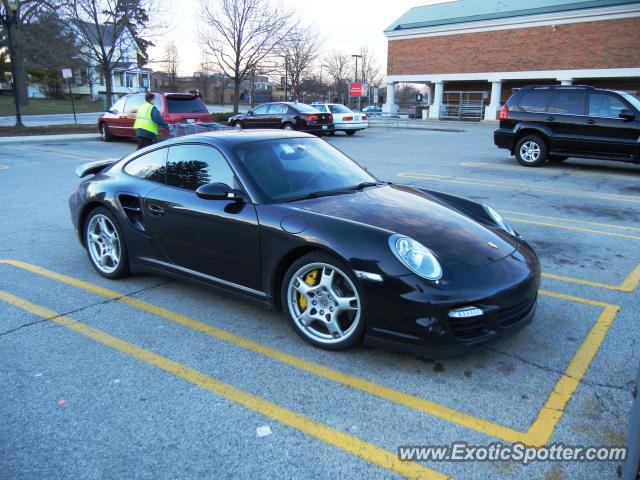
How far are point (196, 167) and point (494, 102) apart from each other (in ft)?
133

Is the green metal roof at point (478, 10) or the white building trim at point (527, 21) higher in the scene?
the green metal roof at point (478, 10)

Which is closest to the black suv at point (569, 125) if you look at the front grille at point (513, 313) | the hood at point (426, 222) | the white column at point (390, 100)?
the hood at point (426, 222)

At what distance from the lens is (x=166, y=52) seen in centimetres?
5669

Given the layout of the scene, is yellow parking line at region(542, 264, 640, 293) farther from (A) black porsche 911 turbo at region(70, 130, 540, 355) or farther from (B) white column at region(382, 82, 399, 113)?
(B) white column at region(382, 82, 399, 113)

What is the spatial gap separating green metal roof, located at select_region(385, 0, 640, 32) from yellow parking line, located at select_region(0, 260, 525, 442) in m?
40.5

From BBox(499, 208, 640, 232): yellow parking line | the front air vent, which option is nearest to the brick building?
BBox(499, 208, 640, 232): yellow parking line

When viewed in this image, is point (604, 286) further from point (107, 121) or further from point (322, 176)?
point (107, 121)

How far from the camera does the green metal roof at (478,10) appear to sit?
3691cm

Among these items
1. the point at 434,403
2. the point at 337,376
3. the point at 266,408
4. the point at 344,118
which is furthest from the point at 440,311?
the point at 344,118

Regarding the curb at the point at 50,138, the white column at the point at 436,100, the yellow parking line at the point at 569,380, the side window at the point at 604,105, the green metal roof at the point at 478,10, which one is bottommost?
the yellow parking line at the point at 569,380

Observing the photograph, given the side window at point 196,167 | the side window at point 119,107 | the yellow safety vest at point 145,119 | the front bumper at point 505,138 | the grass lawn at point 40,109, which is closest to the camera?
the side window at point 196,167

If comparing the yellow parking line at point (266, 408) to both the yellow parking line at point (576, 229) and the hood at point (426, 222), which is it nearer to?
the hood at point (426, 222)

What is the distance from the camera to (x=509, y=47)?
39656 millimetres

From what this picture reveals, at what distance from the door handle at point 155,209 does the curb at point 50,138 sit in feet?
53.7
